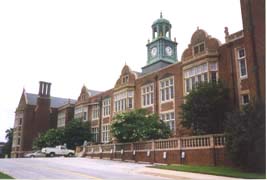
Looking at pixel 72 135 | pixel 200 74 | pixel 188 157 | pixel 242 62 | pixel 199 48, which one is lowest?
pixel 188 157

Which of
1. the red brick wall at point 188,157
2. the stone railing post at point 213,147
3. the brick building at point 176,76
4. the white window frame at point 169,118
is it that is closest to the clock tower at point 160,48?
the brick building at point 176,76

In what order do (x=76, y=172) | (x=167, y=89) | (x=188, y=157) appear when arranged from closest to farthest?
(x=76, y=172) < (x=188, y=157) < (x=167, y=89)

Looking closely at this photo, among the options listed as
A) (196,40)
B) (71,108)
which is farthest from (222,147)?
(71,108)

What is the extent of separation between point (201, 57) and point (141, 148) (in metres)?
8.96

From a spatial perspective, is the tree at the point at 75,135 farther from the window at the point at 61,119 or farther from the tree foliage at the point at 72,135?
the window at the point at 61,119

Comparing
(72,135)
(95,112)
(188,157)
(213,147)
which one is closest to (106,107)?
(95,112)

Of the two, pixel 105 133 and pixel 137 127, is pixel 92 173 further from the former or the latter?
pixel 105 133

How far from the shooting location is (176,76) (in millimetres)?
31672

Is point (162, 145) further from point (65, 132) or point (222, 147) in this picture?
point (65, 132)

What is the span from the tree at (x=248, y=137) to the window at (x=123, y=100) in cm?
2167

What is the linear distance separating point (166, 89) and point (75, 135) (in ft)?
52.8

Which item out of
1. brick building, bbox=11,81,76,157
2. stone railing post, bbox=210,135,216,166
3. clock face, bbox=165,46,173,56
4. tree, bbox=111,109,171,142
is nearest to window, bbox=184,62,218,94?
tree, bbox=111,109,171,142

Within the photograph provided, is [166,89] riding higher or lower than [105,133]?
higher

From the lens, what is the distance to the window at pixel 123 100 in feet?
125
